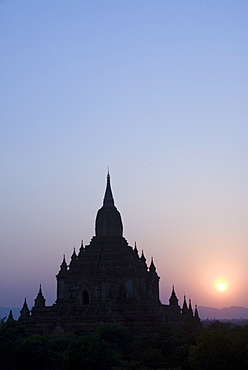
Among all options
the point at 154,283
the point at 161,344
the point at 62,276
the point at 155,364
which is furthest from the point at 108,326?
the point at 154,283

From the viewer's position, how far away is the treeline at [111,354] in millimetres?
44906

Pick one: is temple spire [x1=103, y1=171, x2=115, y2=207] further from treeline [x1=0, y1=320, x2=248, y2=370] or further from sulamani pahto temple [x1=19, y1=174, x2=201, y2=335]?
treeline [x1=0, y1=320, x2=248, y2=370]

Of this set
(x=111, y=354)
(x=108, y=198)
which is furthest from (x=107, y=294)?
(x=111, y=354)

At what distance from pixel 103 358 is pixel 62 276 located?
31815mm

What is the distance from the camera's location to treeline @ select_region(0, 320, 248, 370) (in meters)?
44.9

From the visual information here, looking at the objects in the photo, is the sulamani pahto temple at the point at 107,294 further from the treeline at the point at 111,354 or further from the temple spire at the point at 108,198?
the treeline at the point at 111,354

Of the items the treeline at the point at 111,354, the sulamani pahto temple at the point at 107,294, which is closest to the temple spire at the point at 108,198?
the sulamani pahto temple at the point at 107,294

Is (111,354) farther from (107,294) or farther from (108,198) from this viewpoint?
(108,198)

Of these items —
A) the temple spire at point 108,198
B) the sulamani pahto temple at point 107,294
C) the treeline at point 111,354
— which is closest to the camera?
the treeline at point 111,354

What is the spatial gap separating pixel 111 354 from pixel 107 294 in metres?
25.6

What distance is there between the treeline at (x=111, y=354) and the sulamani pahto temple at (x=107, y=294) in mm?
14681

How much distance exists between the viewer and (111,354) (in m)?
46.3

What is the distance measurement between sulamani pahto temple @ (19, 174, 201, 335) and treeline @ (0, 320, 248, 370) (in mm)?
14681

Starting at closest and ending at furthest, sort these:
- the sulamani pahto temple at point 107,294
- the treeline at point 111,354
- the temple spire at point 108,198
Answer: the treeline at point 111,354 < the sulamani pahto temple at point 107,294 < the temple spire at point 108,198
